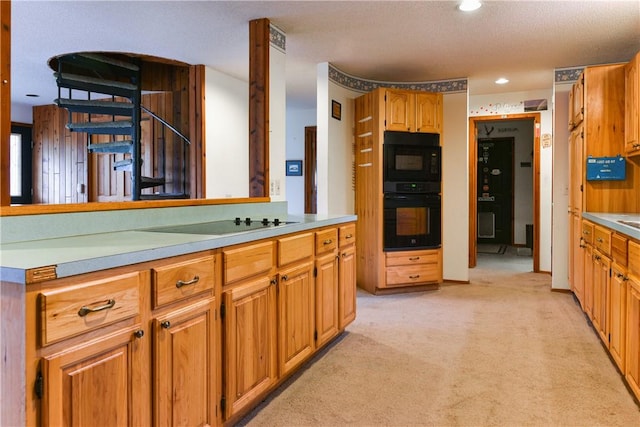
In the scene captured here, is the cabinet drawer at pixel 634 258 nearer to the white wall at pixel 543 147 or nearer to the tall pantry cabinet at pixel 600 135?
the tall pantry cabinet at pixel 600 135

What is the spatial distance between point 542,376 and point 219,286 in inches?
74.1

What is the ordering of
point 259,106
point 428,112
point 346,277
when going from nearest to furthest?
1. point 346,277
2. point 259,106
3. point 428,112

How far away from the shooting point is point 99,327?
1173mm

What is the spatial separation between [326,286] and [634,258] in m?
1.61

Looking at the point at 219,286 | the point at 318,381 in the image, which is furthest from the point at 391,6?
the point at 318,381

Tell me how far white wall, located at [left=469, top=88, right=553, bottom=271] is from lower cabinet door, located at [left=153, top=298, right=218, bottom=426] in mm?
4930

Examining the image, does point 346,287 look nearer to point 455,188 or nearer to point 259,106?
point 259,106

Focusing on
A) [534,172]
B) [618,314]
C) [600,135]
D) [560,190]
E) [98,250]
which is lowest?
[618,314]

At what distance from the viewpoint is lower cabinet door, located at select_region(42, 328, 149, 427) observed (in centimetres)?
106

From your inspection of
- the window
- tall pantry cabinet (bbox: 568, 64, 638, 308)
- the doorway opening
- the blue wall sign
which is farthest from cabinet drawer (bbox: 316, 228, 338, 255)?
the window

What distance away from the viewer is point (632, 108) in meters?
3.18

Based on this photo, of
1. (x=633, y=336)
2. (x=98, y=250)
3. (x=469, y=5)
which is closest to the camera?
(x=98, y=250)

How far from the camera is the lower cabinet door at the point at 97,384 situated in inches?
41.6

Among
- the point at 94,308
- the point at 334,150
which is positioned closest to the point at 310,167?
the point at 334,150
